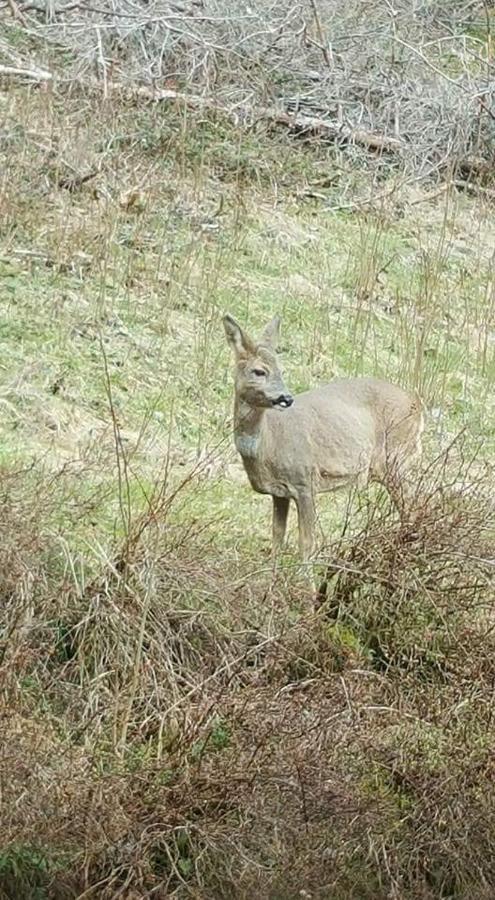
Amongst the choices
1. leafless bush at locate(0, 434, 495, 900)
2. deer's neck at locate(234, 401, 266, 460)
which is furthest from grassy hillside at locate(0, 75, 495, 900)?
deer's neck at locate(234, 401, 266, 460)

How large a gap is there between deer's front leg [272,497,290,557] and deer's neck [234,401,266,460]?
37cm

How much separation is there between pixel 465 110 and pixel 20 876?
10.9 metres

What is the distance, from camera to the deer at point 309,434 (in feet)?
30.3

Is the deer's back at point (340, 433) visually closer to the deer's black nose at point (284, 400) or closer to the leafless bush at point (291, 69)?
the deer's black nose at point (284, 400)

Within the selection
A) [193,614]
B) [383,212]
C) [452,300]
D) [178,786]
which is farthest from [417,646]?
[383,212]

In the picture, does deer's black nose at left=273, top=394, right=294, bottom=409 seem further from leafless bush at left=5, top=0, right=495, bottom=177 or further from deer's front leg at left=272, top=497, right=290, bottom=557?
leafless bush at left=5, top=0, right=495, bottom=177

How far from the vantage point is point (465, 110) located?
1670 cm

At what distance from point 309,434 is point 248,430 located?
477mm

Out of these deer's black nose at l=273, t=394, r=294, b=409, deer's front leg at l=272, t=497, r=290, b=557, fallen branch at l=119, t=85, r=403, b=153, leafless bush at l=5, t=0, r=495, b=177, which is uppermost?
deer's black nose at l=273, t=394, r=294, b=409

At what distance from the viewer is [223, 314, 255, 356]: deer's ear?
30.4 feet

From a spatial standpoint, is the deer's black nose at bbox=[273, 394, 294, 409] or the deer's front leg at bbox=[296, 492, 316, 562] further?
the deer's front leg at bbox=[296, 492, 316, 562]

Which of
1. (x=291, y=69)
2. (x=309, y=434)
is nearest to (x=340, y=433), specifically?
(x=309, y=434)

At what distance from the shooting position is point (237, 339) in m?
9.32

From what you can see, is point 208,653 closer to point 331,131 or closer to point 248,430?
Result: point 248,430
